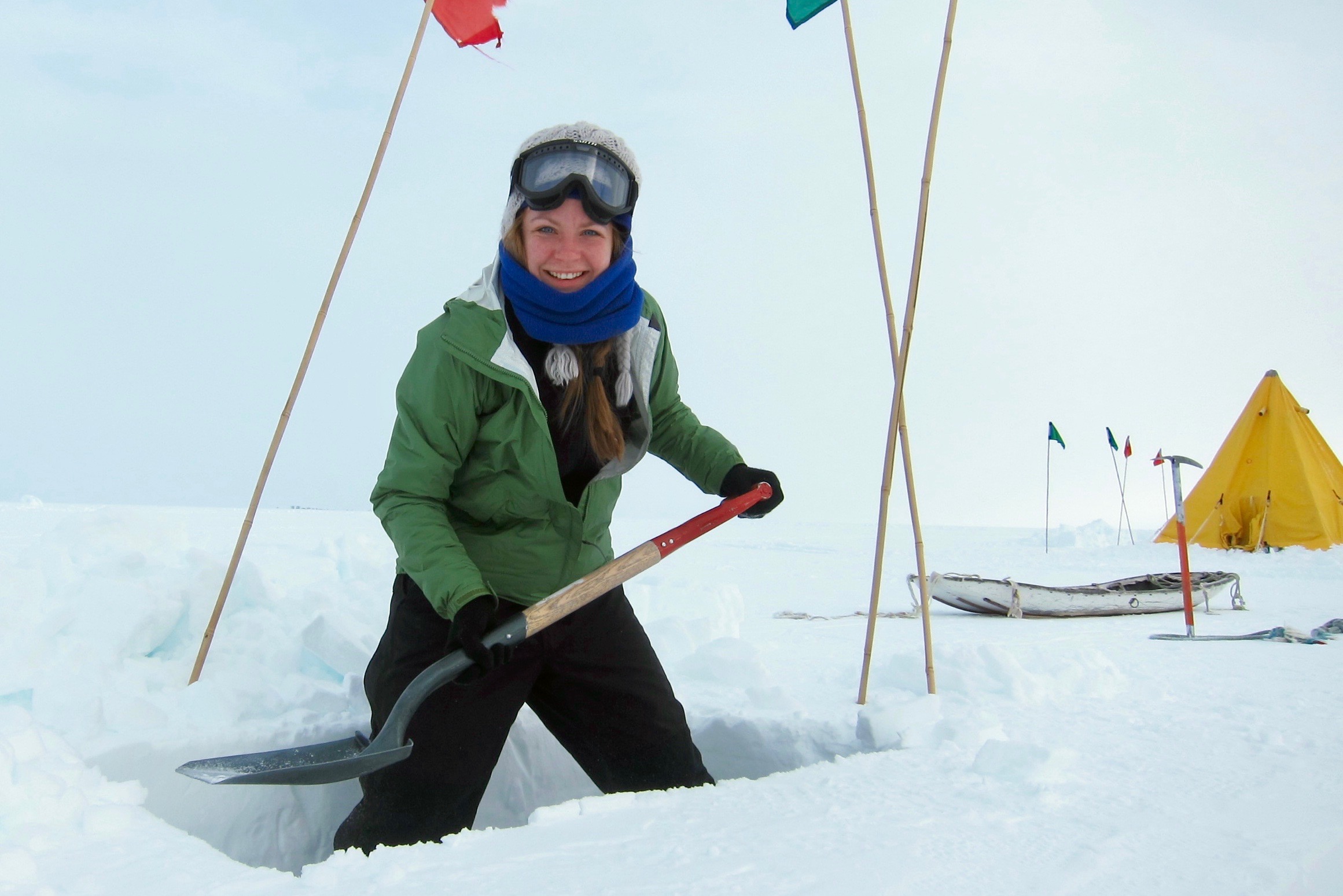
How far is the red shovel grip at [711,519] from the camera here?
1.85 m

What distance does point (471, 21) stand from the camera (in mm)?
3051

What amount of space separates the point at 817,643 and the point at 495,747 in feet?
5.95

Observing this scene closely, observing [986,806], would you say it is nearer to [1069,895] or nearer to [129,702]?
[1069,895]

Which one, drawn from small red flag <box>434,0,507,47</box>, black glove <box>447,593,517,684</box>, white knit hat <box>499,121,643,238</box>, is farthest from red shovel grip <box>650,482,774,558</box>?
small red flag <box>434,0,507,47</box>

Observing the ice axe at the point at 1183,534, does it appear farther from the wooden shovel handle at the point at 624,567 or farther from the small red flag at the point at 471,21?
the small red flag at the point at 471,21

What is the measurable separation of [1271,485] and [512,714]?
436 inches

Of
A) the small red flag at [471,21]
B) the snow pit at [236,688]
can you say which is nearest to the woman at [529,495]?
the snow pit at [236,688]

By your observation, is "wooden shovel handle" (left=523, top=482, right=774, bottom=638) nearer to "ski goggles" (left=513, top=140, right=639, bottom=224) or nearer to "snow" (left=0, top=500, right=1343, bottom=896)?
"snow" (left=0, top=500, right=1343, bottom=896)

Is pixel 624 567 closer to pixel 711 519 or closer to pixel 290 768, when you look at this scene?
pixel 711 519

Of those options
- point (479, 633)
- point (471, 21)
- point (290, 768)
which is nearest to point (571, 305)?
point (479, 633)

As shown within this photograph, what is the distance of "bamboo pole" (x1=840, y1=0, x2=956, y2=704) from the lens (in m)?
2.25

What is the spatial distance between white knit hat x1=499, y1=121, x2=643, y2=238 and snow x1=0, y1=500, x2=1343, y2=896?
1222mm

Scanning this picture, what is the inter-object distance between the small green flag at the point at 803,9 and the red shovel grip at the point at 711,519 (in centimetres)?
157

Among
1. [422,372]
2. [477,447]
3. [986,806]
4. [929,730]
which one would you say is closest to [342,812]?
[477,447]
